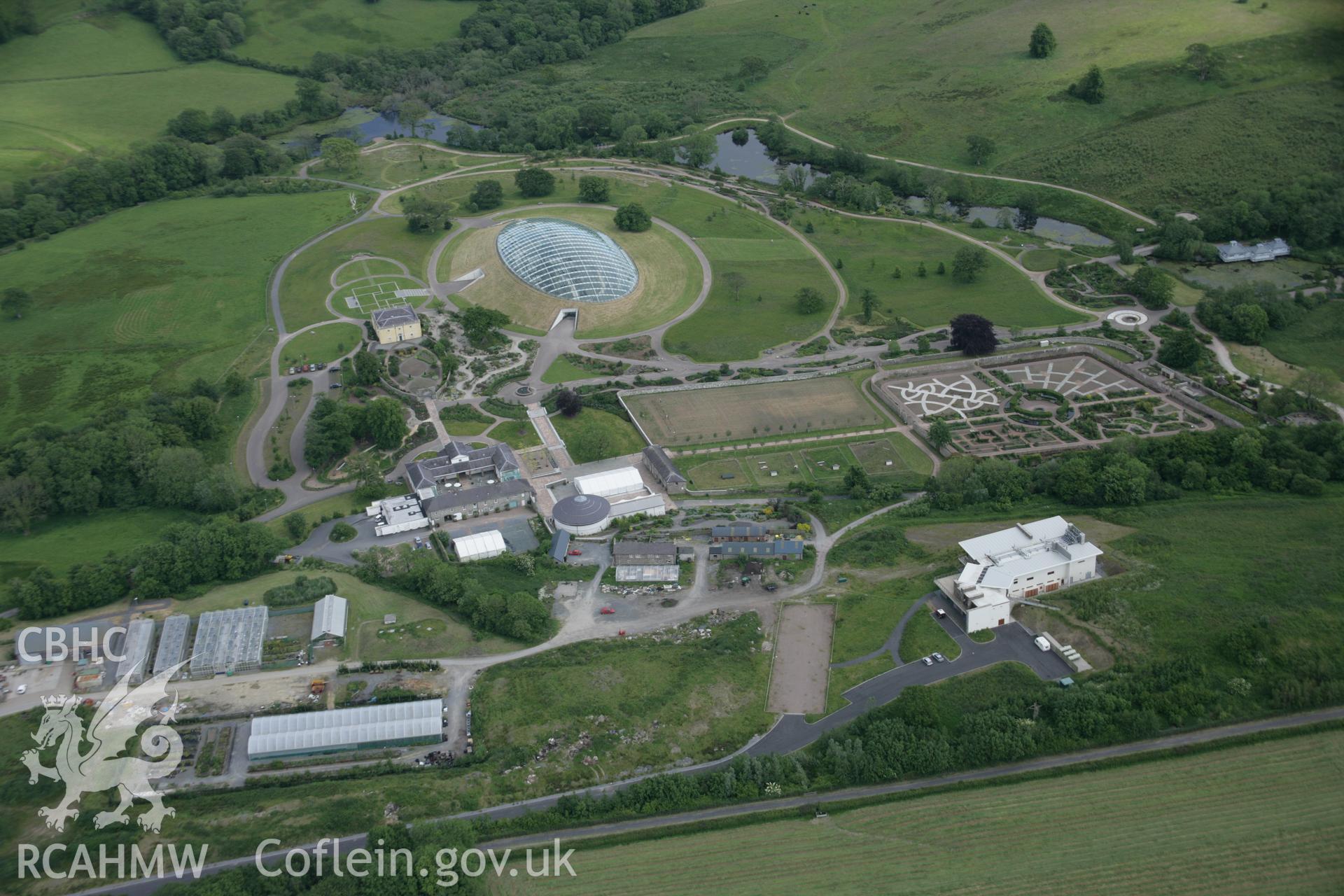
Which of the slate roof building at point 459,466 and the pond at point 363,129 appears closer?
→ the slate roof building at point 459,466

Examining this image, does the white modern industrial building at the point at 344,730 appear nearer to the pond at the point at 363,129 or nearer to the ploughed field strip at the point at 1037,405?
the ploughed field strip at the point at 1037,405

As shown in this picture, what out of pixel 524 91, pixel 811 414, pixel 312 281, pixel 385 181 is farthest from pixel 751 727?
pixel 524 91

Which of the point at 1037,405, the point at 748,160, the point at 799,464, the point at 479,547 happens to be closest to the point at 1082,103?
the point at 748,160

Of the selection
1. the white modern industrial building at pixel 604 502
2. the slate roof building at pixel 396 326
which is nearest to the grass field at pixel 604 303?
the slate roof building at pixel 396 326

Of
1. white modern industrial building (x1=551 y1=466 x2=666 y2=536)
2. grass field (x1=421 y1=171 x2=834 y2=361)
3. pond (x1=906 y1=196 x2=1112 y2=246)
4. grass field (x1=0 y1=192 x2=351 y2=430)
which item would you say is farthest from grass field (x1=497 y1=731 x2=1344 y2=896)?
pond (x1=906 y1=196 x2=1112 y2=246)

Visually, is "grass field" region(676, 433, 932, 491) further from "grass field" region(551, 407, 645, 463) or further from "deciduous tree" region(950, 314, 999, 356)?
"deciduous tree" region(950, 314, 999, 356)
